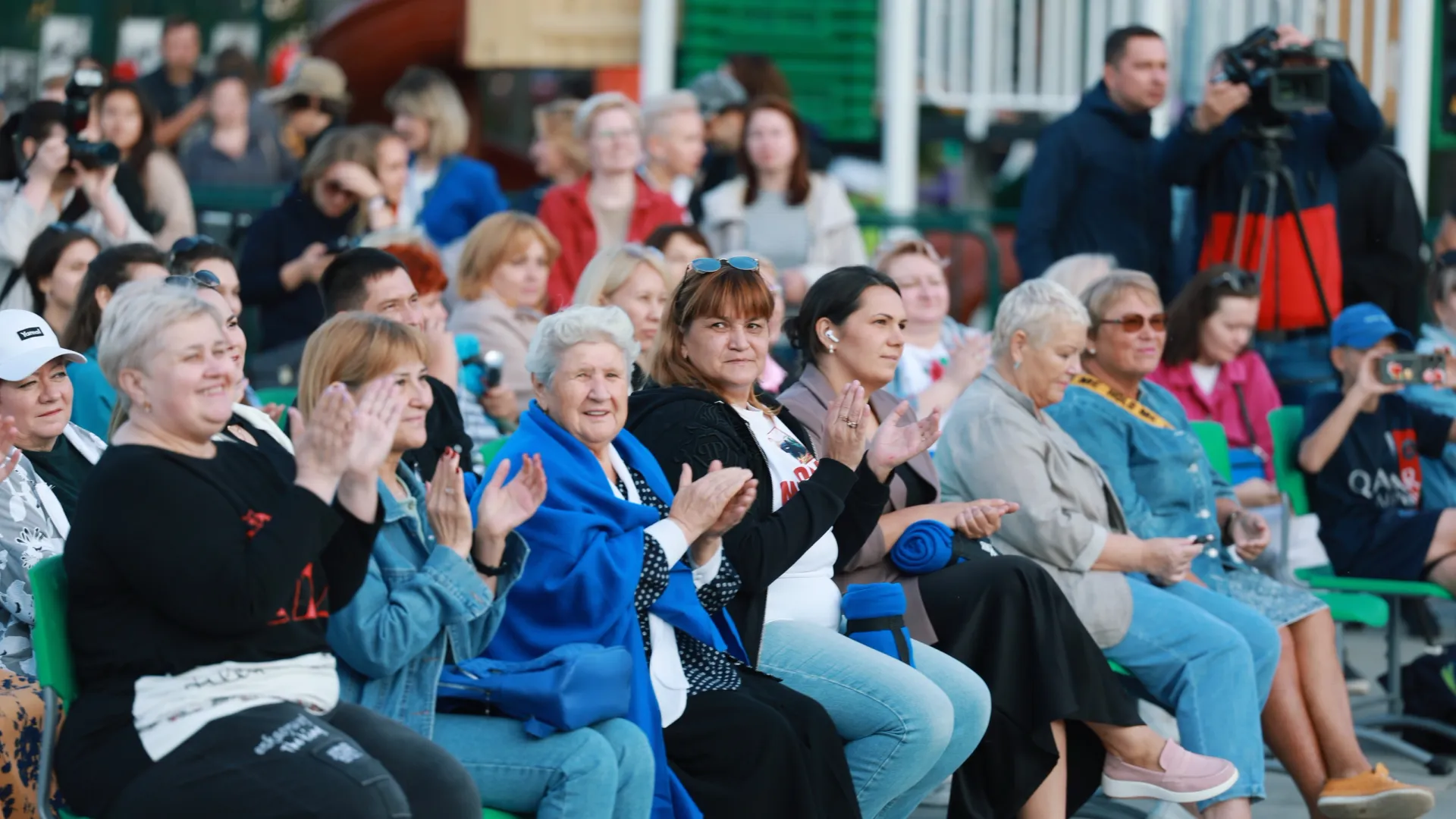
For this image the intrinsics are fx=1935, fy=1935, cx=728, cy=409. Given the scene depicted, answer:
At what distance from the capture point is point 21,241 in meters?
6.40

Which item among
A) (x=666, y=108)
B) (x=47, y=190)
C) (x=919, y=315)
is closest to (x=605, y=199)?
(x=666, y=108)

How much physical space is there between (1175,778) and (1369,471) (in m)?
2.00

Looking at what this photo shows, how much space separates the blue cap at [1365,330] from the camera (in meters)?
6.62

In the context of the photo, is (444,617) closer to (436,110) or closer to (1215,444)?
(1215,444)

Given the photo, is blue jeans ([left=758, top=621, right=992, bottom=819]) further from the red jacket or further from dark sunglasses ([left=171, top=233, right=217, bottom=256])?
the red jacket

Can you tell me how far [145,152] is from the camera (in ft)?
25.3

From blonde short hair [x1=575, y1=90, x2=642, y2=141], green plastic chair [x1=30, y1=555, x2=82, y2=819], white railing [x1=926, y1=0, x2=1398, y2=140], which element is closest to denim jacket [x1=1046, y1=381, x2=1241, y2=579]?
blonde short hair [x1=575, y1=90, x2=642, y2=141]

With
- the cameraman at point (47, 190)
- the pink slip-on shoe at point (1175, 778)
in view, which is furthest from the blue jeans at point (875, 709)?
the cameraman at point (47, 190)

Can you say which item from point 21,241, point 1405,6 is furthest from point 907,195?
point 21,241

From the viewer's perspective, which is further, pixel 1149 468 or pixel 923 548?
pixel 1149 468

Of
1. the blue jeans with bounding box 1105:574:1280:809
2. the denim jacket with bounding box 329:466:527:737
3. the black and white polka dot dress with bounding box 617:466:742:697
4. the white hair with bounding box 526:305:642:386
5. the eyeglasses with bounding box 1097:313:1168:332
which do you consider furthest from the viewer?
the eyeglasses with bounding box 1097:313:1168:332

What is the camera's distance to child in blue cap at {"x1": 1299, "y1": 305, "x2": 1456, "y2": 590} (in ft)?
21.3

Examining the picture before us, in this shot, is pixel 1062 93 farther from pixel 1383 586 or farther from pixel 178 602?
pixel 178 602

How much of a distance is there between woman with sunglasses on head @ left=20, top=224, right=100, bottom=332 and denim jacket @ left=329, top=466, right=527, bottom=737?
234cm
